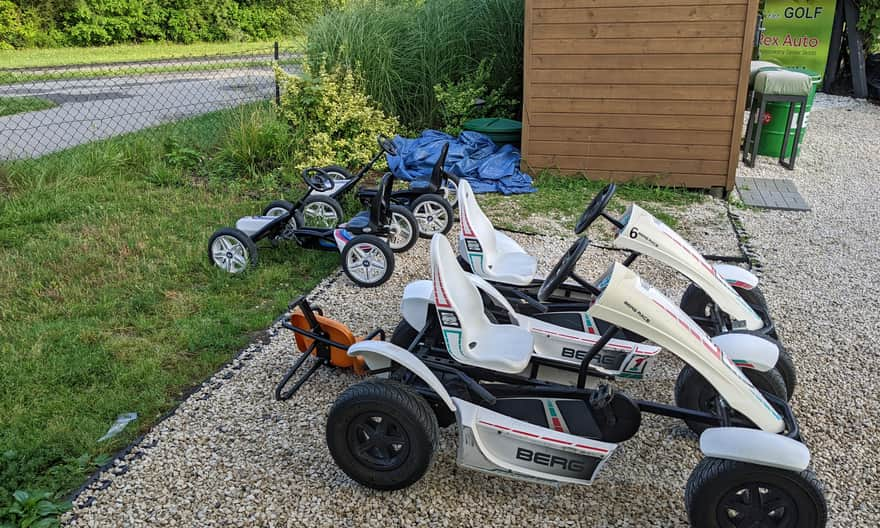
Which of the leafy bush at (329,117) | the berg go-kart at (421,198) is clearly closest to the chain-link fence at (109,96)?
the leafy bush at (329,117)

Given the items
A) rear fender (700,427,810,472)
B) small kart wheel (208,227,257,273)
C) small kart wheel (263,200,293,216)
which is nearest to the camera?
rear fender (700,427,810,472)

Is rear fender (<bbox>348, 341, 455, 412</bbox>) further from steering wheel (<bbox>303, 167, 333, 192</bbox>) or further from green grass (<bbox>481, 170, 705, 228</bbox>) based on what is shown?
green grass (<bbox>481, 170, 705, 228</bbox>)

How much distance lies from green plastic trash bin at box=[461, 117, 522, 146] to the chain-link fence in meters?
2.48

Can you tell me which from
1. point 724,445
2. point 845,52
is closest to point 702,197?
point 724,445

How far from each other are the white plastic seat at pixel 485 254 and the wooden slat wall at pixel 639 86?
3.45 metres

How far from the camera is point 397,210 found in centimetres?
538

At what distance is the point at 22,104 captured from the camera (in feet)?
35.4

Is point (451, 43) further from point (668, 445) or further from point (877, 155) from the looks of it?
point (668, 445)

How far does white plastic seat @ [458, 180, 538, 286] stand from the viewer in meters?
4.14

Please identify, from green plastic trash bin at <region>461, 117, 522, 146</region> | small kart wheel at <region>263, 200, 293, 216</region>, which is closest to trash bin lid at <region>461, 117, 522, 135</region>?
green plastic trash bin at <region>461, 117, 522, 146</region>

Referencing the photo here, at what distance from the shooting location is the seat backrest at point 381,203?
5.11 meters

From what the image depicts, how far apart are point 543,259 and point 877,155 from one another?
19.8ft

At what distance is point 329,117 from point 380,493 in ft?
18.1

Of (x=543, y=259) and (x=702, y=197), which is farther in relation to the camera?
(x=702, y=197)
